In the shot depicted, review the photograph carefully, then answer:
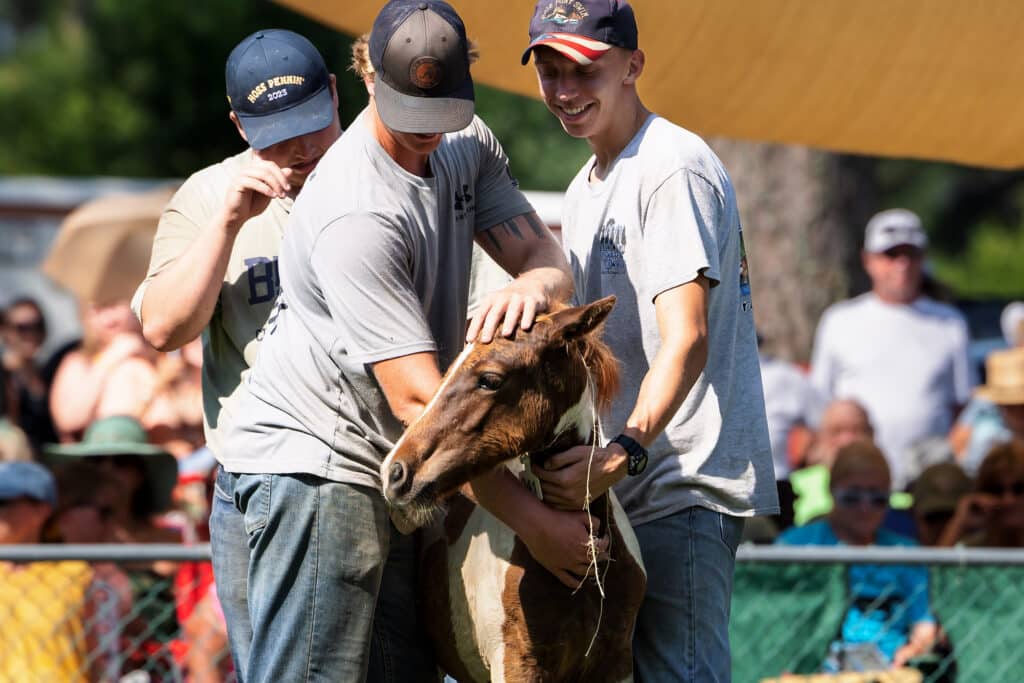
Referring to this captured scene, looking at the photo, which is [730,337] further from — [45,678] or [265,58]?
[45,678]

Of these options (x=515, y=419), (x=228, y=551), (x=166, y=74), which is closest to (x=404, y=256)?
(x=515, y=419)

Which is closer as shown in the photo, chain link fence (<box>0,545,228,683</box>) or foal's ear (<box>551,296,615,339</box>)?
foal's ear (<box>551,296,615,339</box>)

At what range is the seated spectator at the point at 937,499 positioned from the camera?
22.3 feet

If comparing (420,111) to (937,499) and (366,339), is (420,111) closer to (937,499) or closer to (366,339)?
(366,339)

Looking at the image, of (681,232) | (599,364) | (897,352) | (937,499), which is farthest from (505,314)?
(897,352)

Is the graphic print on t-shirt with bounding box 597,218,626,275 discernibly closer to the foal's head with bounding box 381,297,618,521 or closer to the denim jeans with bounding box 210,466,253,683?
the foal's head with bounding box 381,297,618,521

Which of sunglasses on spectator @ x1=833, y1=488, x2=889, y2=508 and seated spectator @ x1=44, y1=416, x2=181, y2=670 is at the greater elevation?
sunglasses on spectator @ x1=833, y1=488, x2=889, y2=508

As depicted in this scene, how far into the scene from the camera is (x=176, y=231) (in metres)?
4.43

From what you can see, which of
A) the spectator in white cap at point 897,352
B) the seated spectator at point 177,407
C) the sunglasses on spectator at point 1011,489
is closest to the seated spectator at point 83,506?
the seated spectator at point 177,407

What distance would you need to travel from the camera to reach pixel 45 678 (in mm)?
5496

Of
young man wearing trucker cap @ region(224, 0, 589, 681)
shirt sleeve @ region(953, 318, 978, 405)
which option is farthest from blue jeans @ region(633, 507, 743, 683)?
shirt sleeve @ region(953, 318, 978, 405)

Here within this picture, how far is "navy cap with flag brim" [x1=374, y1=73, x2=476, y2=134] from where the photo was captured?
351cm

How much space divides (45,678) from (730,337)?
2999mm

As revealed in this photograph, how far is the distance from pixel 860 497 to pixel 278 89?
3362 millimetres
